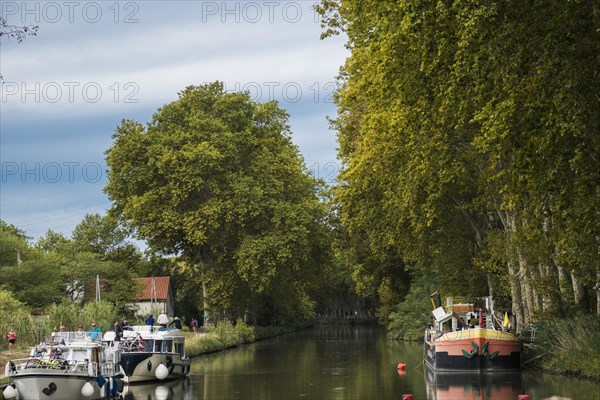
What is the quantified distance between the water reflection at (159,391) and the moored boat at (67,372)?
1.08 meters

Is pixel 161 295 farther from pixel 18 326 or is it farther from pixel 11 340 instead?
pixel 11 340

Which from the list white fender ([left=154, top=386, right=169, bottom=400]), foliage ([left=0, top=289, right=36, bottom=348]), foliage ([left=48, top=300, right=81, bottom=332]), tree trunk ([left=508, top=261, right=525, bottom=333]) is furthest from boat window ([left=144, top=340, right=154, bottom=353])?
tree trunk ([left=508, top=261, right=525, bottom=333])

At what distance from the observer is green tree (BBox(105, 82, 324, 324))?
68.5 m

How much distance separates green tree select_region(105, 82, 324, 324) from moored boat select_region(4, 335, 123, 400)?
3373cm

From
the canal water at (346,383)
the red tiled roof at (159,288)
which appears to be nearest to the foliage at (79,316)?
the canal water at (346,383)

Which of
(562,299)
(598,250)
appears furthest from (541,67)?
(562,299)

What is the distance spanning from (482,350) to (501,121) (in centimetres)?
1706

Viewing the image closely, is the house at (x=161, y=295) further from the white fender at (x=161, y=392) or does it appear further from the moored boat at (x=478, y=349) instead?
the moored boat at (x=478, y=349)

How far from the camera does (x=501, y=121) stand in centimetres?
2416

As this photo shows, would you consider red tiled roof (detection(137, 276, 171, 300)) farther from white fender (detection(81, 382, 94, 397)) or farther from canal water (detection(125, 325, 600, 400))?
white fender (detection(81, 382, 94, 397))

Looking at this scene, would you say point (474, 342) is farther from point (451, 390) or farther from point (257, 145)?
point (257, 145)

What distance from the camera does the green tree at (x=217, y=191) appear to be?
6850 centimetres

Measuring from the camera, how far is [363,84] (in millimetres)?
36875

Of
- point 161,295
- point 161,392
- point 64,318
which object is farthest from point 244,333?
point 161,392
